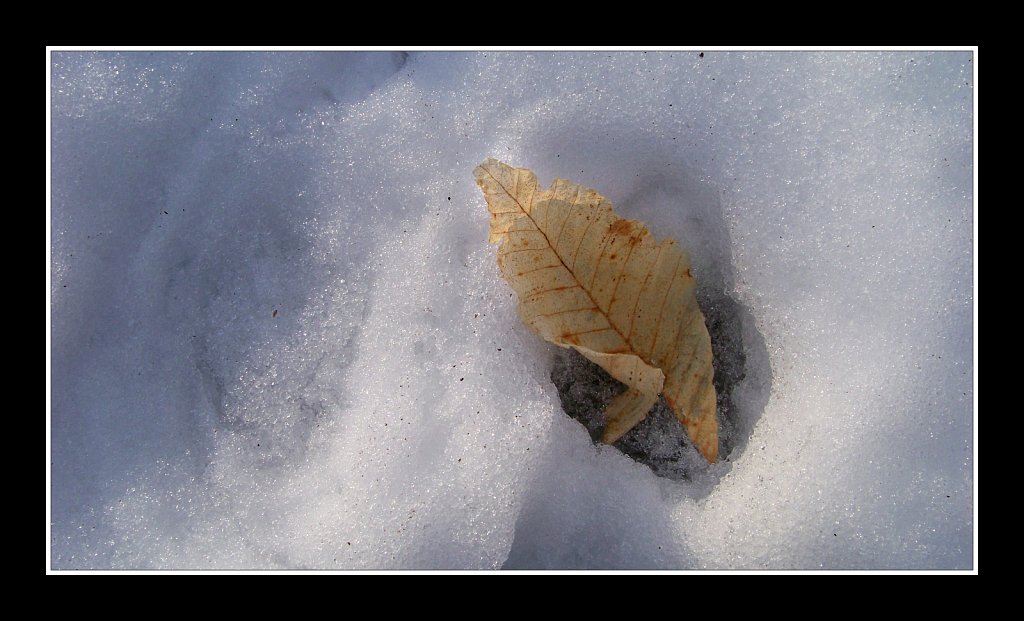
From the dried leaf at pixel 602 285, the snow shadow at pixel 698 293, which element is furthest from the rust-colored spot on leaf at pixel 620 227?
the snow shadow at pixel 698 293

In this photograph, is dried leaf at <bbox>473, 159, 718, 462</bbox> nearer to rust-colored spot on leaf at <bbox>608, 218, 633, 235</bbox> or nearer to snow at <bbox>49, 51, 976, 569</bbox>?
rust-colored spot on leaf at <bbox>608, 218, 633, 235</bbox>

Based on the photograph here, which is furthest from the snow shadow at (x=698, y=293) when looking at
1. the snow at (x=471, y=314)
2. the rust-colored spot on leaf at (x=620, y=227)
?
the rust-colored spot on leaf at (x=620, y=227)

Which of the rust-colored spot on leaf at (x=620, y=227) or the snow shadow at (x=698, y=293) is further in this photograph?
the snow shadow at (x=698, y=293)

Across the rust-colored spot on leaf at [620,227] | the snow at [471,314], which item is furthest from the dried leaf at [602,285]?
the snow at [471,314]

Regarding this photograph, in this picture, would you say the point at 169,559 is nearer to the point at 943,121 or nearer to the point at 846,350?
the point at 846,350

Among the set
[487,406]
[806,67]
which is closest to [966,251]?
[806,67]

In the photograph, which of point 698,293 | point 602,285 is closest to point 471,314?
point 602,285

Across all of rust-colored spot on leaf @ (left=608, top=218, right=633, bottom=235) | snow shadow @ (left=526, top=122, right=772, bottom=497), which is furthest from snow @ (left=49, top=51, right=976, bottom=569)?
rust-colored spot on leaf @ (left=608, top=218, right=633, bottom=235)

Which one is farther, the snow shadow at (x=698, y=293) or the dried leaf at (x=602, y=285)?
the snow shadow at (x=698, y=293)

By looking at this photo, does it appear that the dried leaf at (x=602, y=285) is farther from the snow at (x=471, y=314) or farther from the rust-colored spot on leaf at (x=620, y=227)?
the snow at (x=471, y=314)
